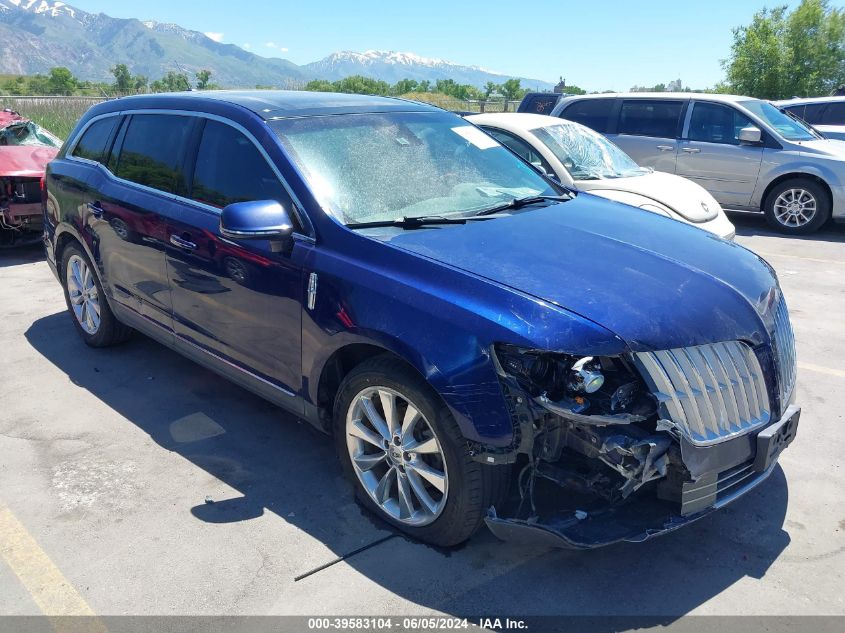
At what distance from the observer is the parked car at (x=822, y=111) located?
12.6m

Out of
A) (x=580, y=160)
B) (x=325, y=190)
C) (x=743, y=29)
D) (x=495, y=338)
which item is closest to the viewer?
(x=495, y=338)

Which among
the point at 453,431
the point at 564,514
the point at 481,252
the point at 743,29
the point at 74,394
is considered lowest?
the point at 74,394

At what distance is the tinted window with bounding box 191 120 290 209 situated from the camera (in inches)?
137

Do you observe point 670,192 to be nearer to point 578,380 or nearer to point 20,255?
point 578,380

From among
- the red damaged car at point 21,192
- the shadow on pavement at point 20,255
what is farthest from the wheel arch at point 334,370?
the shadow on pavement at point 20,255

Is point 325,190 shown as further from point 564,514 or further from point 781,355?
point 781,355

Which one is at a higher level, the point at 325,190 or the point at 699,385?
the point at 325,190

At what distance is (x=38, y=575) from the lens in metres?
2.92

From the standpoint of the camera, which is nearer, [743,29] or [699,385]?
[699,385]

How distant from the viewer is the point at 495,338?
2.55 metres

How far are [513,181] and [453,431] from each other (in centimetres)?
187

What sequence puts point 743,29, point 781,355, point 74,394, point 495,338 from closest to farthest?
point 495,338 → point 781,355 → point 74,394 → point 743,29

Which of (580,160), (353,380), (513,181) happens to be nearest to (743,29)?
(580,160)

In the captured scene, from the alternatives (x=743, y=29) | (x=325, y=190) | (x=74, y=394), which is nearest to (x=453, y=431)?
(x=325, y=190)
